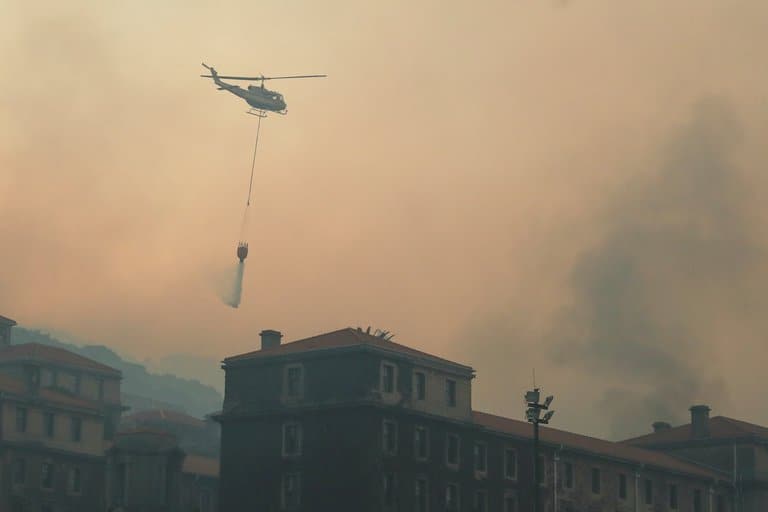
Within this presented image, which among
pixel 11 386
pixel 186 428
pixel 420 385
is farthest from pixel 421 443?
pixel 186 428

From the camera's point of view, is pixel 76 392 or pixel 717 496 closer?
pixel 717 496

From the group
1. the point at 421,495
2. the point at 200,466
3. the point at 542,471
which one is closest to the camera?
the point at 421,495

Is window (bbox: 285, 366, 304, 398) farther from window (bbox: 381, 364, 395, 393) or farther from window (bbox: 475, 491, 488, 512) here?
window (bbox: 475, 491, 488, 512)

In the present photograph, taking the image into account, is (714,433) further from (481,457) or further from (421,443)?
(421,443)

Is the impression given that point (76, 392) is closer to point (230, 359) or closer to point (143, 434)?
point (143, 434)

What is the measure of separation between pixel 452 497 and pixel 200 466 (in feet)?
118

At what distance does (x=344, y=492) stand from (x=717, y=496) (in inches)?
1564

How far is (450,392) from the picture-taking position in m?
94.2

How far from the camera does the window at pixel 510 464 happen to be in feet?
319

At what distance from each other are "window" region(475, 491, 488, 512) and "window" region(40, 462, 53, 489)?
37.8m

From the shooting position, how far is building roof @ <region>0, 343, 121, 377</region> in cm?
12500

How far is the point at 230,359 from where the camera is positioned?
310ft

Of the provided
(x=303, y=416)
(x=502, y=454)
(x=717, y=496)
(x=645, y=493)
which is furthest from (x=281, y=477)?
(x=717, y=496)

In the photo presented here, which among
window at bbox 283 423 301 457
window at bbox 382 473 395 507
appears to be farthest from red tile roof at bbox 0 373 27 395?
window at bbox 382 473 395 507
